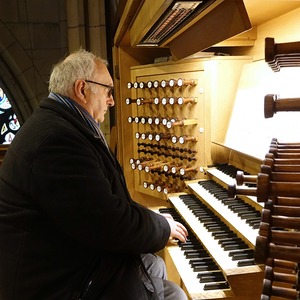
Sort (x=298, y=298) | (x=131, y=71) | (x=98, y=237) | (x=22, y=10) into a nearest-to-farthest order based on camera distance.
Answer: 1. (x=298, y=298)
2. (x=98, y=237)
3. (x=131, y=71)
4. (x=22, y=10)

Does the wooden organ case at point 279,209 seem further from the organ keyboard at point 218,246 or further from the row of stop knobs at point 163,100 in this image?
the row of stop knobs at point 163,100

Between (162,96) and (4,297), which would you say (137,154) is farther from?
(4,297)

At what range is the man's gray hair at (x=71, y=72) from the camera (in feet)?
5.24

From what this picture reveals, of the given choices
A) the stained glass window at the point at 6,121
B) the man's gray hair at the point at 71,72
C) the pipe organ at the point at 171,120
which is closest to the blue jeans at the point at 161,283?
the man's gray hair at the point at 71,72

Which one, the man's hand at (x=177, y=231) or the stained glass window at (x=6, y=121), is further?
the stained glass window at (x=6, y=121)

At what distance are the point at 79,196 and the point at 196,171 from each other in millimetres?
1955

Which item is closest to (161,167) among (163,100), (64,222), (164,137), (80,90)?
(164,137)

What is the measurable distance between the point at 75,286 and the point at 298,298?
2.56 ft

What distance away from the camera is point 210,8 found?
2.14 metres

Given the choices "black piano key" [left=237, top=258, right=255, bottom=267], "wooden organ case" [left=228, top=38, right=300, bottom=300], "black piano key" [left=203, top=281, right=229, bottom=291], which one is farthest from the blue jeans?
"wooden organ case" [left=228, top=38, right=300, bottom=300]

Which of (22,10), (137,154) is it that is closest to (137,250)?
(137,154)

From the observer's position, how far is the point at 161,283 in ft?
5.35

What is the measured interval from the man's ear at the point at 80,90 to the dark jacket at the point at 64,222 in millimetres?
151

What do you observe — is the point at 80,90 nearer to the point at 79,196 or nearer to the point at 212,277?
the point at 79,196
